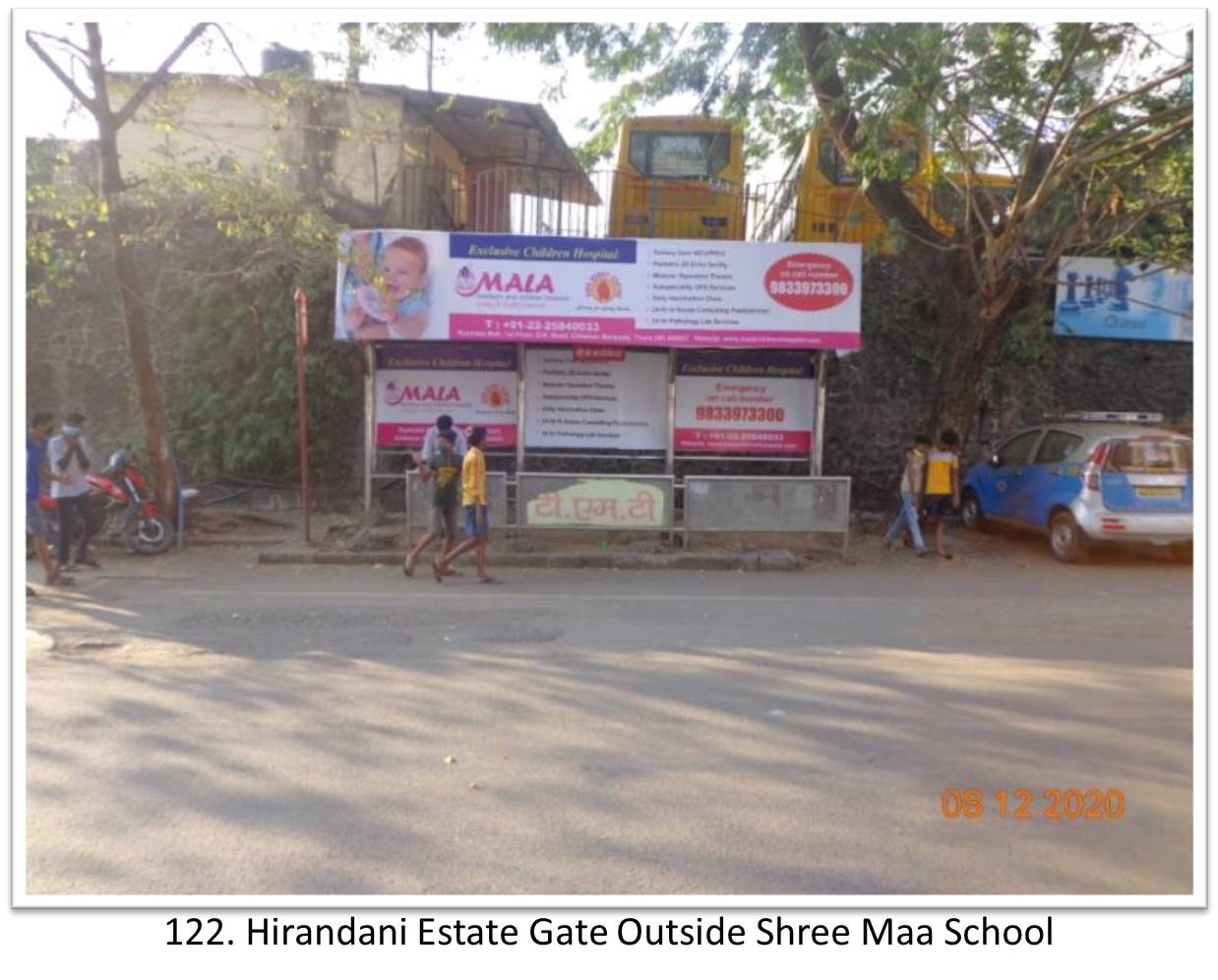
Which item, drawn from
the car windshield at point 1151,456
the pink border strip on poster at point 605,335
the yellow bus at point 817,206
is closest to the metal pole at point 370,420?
the pink border strip on poster at point 605,335

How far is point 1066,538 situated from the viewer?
38.3 ft

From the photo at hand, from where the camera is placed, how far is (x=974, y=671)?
6.86 m

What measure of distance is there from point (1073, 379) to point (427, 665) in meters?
12.5

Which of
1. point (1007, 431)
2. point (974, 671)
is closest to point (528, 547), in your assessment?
point (974, 671)

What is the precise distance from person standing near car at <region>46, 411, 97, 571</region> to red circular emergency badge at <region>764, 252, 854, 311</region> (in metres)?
7.78

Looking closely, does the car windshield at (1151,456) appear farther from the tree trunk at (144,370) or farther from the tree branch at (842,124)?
the tree trunk at (144,370)

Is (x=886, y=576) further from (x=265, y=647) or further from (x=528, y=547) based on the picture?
(x=265, y=647)

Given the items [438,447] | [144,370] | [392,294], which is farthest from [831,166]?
[144,370]

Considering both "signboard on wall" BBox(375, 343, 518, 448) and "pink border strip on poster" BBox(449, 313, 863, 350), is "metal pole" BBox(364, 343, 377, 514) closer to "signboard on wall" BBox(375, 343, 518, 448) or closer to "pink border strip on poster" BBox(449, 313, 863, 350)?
"signboard on wall" BBox(375, 343, 518, 448)

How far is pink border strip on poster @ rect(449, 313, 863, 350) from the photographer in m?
12.0

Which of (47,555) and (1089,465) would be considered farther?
(1089,465)

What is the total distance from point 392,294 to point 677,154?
5.81 metres

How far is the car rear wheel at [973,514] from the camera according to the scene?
13.7 m
